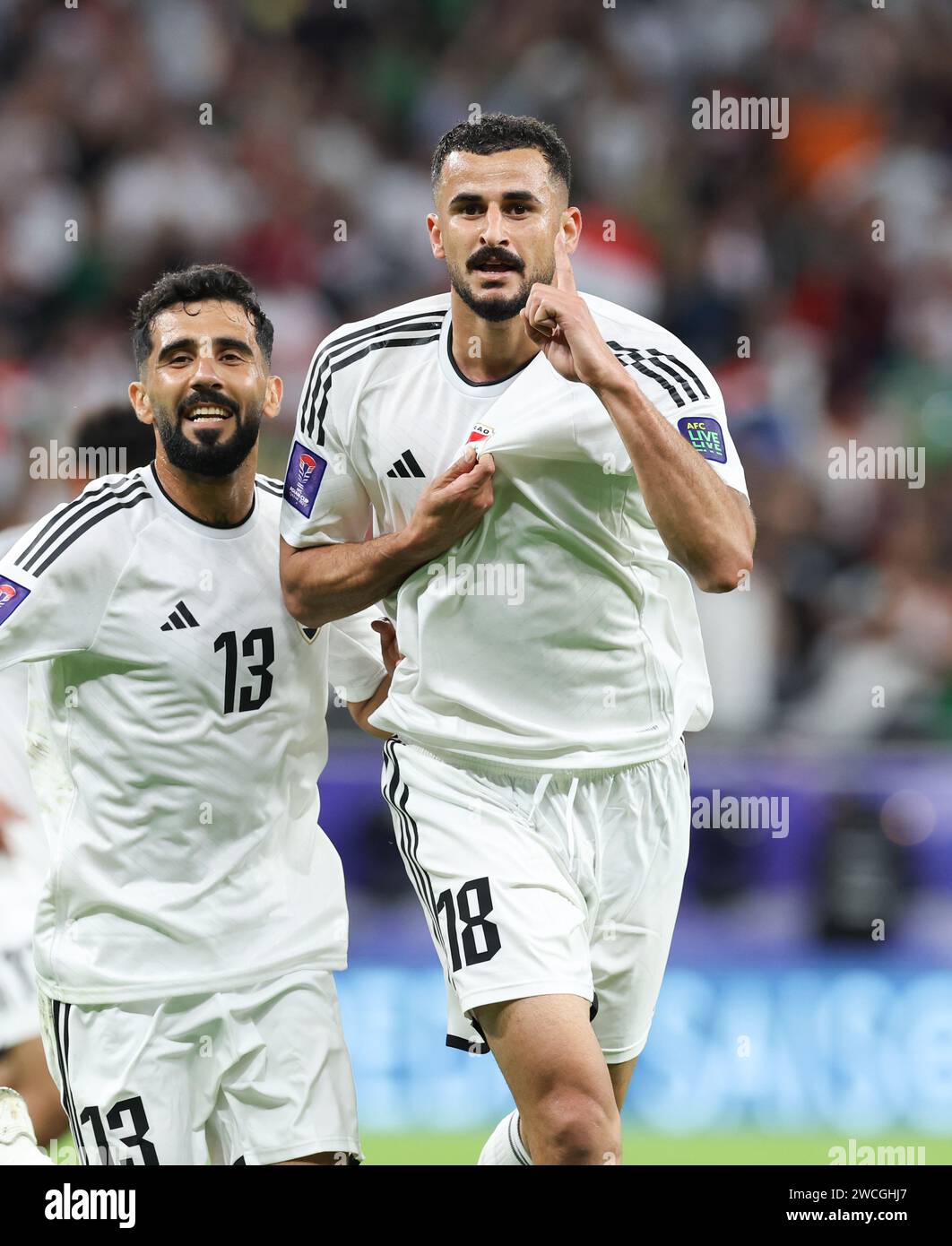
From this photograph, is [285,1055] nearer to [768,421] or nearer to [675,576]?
[675,576]

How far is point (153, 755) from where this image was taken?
3.60 meters

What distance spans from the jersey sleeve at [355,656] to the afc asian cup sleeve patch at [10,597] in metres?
0.81

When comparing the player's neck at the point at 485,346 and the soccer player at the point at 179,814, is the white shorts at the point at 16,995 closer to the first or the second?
the soccer player at the point at 179,814

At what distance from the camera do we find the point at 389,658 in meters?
3.93

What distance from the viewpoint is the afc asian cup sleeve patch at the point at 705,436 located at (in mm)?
3586

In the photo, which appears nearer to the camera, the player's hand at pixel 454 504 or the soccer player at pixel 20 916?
the player's hand at pixel 454 504

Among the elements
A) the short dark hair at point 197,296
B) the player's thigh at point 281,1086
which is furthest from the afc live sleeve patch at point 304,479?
the player's thigh at point 281,1086

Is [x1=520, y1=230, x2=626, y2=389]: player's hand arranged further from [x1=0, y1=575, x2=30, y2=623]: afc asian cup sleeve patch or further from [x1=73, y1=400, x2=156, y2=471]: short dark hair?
[x1=73, y1=400, x2=156, y2=471]: short dark hair

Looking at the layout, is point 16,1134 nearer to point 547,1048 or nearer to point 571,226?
point 547,1048

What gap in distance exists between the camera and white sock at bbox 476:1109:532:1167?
3820 mm

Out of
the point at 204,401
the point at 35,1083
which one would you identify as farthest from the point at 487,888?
the point at 35,1083

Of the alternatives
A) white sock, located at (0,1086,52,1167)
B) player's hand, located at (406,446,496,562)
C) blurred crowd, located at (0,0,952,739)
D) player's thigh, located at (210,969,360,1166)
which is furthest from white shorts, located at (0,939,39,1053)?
blurred crowd, located at (0,0,952,739)

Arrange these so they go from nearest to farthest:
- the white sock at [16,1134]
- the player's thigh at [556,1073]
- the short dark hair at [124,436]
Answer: the player's thigh at [556,1073] → the white sock at [16,1134] → the short dark hair at [124,436]

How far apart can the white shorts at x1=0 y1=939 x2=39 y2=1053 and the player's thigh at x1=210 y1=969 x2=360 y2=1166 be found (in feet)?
2.84
